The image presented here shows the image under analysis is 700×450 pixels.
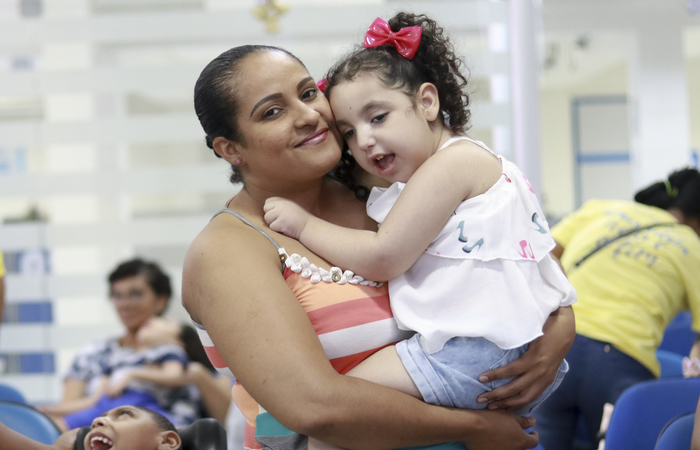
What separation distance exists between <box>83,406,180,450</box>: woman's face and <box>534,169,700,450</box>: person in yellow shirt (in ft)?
4.85

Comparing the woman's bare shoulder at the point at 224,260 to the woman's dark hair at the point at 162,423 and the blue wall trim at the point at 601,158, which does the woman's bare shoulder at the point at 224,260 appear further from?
the blue wall trim at the point at 601,158

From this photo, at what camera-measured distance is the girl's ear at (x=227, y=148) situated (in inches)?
54.8

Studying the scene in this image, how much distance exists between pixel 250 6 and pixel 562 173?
8637 mm

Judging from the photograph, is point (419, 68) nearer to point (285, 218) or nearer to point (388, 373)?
point (285, 218)

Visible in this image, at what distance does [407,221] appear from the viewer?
1251mm

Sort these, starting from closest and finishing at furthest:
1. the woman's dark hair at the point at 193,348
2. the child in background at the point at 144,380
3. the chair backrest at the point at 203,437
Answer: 1. the chair backrest at the point at 203,437
2. the child in background at the point at 144,380
3. the woman's dark hair at the point at 193,348

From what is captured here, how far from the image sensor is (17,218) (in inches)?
171

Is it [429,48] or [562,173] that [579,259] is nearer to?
[429,48]

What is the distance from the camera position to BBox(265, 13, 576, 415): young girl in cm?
123

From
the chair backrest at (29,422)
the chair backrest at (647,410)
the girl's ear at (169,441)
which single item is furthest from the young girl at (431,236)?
the chair backrest at (29,422)

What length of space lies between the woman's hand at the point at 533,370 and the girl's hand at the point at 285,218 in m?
0.47

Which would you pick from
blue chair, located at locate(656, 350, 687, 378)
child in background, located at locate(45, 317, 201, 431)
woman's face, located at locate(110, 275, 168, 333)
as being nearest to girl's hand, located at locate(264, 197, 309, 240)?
child in background, located at locate(45, 317, 201, 431)

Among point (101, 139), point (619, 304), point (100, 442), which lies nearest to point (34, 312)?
point (101, 139)

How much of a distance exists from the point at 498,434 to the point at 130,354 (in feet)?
8.79
